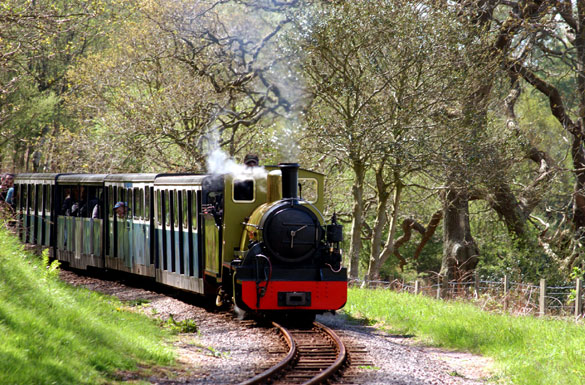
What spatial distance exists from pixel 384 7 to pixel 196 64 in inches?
300

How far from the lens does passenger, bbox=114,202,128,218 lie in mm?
17459

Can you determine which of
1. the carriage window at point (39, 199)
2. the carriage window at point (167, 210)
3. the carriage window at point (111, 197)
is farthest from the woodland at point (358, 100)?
the carriage window at point (167, 210)

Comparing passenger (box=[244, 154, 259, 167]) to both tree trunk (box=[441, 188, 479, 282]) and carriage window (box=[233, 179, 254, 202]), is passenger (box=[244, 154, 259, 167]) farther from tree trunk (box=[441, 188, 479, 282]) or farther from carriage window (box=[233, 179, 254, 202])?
tree trunk (box=[441, 188, 479, 282])

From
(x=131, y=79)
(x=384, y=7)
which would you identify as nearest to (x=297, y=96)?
(x=384, y=7)

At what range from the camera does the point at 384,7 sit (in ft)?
58.7

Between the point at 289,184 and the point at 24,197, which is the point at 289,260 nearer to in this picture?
the point at 289,184

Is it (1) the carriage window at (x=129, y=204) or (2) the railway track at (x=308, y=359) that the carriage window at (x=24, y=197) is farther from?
(2) the railway track at (x=308, y=359)

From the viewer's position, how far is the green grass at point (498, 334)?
861cm

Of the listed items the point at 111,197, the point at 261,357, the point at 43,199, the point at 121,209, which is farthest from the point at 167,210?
the point at 43,199

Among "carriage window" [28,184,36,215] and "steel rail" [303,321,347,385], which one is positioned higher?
"carriage window" [28,184,36,215]

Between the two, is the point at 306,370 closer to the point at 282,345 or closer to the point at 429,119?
the point at 282,345

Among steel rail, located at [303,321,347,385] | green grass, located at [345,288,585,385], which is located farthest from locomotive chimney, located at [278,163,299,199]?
green grass, located at [345,288,585,385]

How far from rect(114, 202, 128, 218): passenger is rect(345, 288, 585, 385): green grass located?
18.9ft

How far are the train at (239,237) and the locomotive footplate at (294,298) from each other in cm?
2
